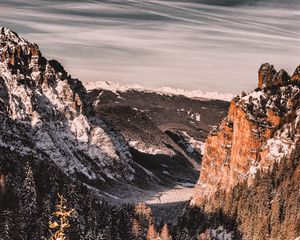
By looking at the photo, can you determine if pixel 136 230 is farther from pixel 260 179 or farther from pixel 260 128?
pixel 260 128

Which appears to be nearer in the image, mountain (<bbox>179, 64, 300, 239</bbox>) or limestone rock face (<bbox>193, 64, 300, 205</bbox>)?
mountain (<bbox>179, 64, 300, 239</bbox>)

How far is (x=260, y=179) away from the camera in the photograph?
519ft

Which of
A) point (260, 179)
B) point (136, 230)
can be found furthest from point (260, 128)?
point (136, 230)

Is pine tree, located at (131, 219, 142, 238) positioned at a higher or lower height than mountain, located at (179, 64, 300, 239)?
lower

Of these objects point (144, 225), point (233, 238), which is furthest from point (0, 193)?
point (233, 238)

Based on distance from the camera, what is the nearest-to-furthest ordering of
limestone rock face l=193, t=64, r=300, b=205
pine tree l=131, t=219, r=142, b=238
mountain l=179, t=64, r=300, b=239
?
mountain l=179, t=64, r=300, b=239 < pine tree l=131, t=219, r=142, b=238 < limestone rock face l=193, t=64, r=300, b=205

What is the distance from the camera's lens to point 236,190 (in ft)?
550

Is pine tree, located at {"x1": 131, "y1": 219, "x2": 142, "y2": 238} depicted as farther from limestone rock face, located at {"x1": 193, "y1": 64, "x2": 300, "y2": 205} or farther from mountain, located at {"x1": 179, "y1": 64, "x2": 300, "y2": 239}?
limestone rock face, located at {"x1": 193, "y1": 64, "x2": 300, "y2": 205}

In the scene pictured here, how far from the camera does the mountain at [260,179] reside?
134 m

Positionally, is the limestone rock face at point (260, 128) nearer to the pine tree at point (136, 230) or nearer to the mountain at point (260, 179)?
the mountain at point (260, 179)

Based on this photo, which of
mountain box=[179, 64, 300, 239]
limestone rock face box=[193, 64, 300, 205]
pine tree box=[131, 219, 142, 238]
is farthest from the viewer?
limestone rock face box=[193, 64, 300, 205]

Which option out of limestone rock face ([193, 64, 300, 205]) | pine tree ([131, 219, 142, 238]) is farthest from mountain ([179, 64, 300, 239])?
pine tree ([131, 219, 142, 238])

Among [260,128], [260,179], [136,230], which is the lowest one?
[136,230]

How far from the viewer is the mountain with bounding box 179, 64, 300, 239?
13438cm
